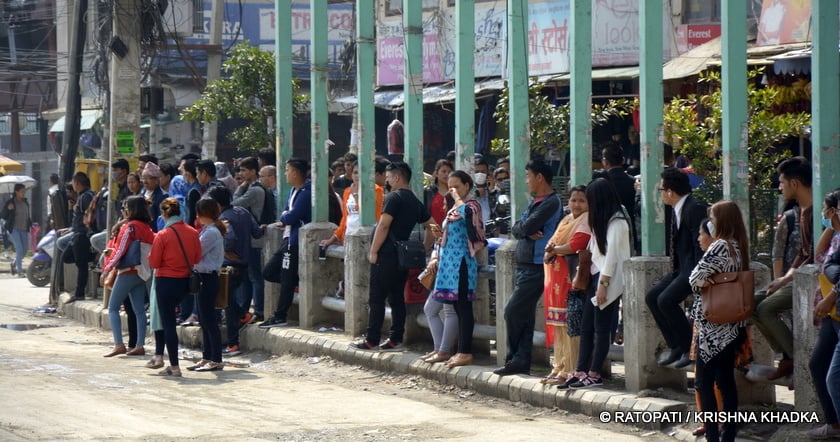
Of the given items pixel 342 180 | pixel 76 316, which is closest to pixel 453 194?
pixel 342 180

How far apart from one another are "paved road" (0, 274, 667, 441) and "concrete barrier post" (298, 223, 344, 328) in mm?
681

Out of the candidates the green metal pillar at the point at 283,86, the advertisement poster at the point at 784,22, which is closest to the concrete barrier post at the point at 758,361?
the green metal pillar at the point at 283,86

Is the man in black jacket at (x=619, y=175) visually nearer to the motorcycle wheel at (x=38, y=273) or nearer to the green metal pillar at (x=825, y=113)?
the green metal pillar at (x=825, y=113)

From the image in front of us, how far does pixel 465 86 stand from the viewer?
11562 mm

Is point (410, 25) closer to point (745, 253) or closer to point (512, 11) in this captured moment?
point (512, 11)

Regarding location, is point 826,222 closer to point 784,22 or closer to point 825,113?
point 825,113

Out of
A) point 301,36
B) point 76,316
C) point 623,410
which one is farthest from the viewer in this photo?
point 301,36

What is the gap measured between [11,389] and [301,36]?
25.9m

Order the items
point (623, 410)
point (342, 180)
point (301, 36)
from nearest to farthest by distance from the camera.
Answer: point (623, 410), point (342, 180), point (301, 36)

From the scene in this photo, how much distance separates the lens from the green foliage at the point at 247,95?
26094 millimetres

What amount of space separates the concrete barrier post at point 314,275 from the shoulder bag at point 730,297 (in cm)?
668

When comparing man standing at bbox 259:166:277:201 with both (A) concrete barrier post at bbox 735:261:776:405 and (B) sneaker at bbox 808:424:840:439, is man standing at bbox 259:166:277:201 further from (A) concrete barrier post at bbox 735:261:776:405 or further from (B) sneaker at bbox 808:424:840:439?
(B) sneaker at bbox 808:424:840:439

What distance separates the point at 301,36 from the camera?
1404 inches

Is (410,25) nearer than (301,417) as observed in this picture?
No
